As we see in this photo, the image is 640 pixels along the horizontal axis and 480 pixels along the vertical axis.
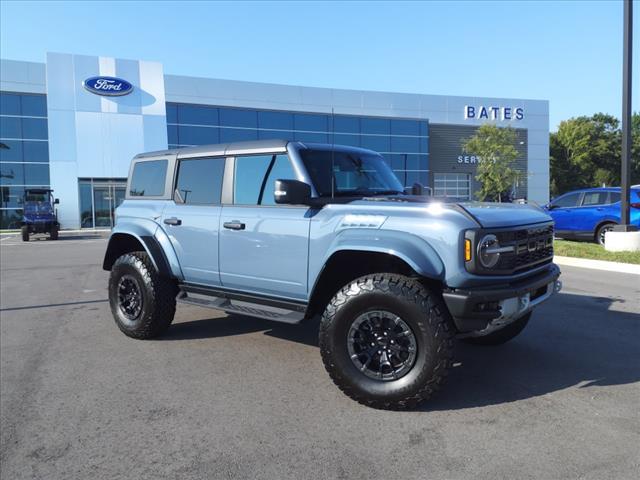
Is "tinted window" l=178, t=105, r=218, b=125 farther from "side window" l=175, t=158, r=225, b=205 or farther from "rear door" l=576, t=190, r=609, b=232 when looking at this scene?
"side window" l=175, t=158, r=225, b=205

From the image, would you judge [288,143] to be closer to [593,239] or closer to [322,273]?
[322,273]

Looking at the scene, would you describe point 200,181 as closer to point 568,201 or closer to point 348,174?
point 348,174

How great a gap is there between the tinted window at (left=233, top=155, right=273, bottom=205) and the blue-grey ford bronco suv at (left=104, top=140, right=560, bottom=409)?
0.5 inches

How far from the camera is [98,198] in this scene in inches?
1246

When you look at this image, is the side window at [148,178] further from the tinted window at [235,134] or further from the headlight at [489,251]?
the tinted window at [235,134]

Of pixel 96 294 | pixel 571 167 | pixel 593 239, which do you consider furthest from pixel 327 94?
pixel 571 167

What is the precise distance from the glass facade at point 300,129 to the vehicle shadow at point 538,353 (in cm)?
2612

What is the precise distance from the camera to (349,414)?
3.48 m

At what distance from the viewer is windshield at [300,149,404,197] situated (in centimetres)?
439

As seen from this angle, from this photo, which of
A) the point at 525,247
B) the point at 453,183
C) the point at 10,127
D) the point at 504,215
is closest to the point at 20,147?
the point at 10,127

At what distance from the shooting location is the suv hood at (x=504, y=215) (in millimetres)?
3537

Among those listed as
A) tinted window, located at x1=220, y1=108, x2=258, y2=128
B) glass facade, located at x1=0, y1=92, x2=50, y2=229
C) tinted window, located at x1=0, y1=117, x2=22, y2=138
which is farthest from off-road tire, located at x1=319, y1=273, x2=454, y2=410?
tinted window, located at x1=0, y1=117, x2=22, y2=138

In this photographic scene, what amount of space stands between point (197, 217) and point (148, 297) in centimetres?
103

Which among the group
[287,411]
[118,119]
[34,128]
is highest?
[118,119]
